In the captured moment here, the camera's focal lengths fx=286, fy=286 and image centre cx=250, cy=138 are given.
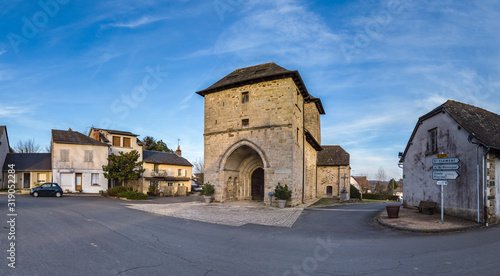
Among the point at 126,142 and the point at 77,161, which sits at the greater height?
the point at 126,142

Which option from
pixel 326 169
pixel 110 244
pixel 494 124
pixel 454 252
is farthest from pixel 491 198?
pixel 326 169

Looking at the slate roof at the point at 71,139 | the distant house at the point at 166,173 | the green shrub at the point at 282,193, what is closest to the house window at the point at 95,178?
the slate roof at the point at 71,139

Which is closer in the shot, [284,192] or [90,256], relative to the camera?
[90,256]

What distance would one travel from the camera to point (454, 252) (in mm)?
6656

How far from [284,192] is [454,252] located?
11020mm

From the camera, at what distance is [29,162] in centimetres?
3173

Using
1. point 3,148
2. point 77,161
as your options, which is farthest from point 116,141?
point 3,148

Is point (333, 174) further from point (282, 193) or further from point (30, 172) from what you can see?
point (30, 172)

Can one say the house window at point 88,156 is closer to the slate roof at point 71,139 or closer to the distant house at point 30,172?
the slate roof at point 71,139

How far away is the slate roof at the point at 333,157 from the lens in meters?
31.9

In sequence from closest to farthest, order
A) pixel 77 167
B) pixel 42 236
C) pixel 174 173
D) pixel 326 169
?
pixel 42 236, pixel 77 167, pixel 326 169, pixel 174 173

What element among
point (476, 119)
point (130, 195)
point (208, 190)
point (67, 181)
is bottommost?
point (130, 195)

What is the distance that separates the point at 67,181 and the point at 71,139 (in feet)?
14.2

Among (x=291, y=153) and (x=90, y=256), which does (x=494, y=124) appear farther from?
(x=90, y=256)
